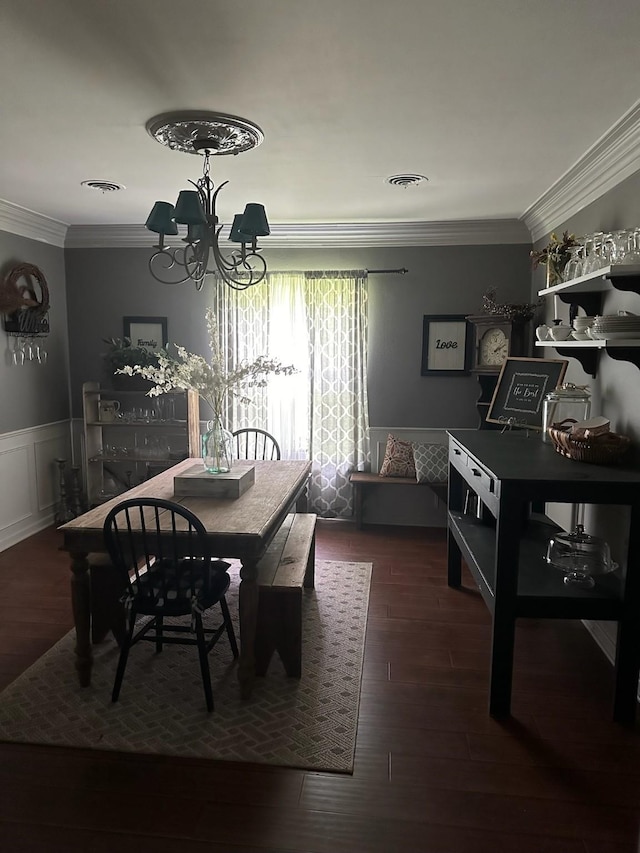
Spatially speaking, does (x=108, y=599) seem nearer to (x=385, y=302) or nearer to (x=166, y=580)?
(x=166, y=580)

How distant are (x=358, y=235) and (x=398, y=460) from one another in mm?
1883

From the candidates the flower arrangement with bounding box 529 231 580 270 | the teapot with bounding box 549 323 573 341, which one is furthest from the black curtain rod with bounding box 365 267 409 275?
the teapot with bounding box 549 323 573 341

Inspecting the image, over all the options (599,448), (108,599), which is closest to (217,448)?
(108,599)

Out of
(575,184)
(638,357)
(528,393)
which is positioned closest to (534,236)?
(575,184)

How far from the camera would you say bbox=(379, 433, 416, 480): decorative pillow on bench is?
5035mm

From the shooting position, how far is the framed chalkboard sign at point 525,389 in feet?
11.4

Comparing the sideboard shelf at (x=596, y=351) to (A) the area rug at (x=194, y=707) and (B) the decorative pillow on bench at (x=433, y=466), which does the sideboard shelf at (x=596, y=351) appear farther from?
(A) the area rug at (x=194, y=707)

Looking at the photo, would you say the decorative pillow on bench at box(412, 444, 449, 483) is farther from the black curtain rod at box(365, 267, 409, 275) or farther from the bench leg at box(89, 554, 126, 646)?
the bench leg at box(89, 554, 126, 646)

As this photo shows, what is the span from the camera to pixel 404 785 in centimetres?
212

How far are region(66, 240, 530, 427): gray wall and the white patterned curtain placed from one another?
0.14m

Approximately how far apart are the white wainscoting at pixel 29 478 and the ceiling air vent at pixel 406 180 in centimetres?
332

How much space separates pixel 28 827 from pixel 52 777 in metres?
0.22

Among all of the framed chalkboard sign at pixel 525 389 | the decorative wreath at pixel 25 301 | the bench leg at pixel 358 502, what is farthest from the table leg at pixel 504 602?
the decorative wreath at pixel 25 301

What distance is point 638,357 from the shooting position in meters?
2.55
